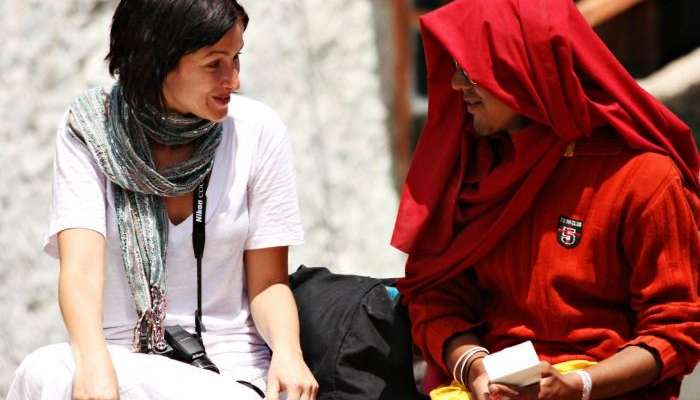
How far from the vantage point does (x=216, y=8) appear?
263cm

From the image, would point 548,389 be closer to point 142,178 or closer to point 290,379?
point 290,379

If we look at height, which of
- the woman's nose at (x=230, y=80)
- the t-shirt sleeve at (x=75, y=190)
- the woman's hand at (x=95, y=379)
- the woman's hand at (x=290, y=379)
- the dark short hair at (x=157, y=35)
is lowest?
the woman's hand at (x=290, y=379)

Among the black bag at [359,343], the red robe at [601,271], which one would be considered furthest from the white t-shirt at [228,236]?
the red robe at [601,271]

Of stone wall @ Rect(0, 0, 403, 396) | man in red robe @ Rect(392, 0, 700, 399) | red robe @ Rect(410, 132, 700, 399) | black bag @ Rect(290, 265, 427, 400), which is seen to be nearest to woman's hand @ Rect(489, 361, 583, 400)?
man in red robe @ Rect(392, 0, 700, 399)

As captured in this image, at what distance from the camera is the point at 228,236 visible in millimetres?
2805

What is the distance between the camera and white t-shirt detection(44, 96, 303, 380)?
9.12 ft

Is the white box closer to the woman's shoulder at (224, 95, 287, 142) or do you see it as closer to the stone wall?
the woman's shoulder at (224, 95, 287, 142)

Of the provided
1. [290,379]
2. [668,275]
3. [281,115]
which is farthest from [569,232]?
[281,115]

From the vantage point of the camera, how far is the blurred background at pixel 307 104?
3885mm

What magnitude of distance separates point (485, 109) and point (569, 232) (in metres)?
0.31

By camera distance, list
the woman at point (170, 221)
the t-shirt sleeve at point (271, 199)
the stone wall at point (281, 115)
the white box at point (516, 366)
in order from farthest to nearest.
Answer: the stone wall at point (281, 115), the t-shirt sleeve at point (271, 199), the woman at point (170, 221), the white box at point (516, 366)

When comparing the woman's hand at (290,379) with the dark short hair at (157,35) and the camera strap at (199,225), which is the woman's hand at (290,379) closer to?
the camera strap at (199,225)

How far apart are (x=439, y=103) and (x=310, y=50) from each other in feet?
6.18

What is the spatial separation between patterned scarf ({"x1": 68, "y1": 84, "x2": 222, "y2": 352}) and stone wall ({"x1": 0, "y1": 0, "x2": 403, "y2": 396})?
1200 mm
